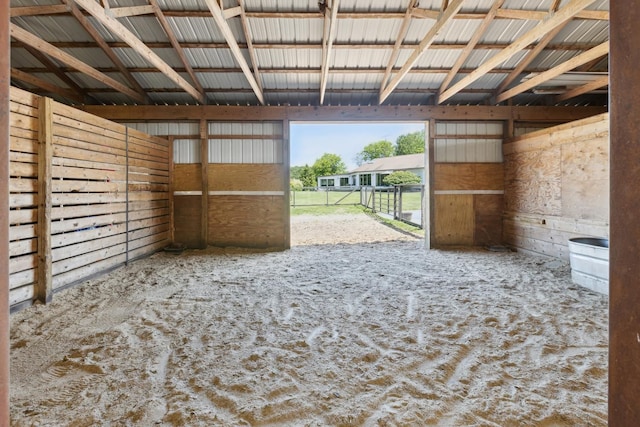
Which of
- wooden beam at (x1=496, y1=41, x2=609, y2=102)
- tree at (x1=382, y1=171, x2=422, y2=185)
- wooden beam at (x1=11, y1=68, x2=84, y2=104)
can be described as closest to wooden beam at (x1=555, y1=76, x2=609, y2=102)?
wooden beam at (x1=496, y1=41, x2=609, y2=102)

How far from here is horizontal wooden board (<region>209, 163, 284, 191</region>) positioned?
254 inches

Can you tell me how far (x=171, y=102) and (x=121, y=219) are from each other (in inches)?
118

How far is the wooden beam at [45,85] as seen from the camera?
515 centimetres

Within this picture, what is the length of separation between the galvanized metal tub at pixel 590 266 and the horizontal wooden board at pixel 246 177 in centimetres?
488

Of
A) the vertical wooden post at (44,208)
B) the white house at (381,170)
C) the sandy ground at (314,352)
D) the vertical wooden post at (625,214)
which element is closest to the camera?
the vertical wooden post at (625,214)

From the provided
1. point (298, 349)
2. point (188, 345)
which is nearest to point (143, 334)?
point (188, 345)

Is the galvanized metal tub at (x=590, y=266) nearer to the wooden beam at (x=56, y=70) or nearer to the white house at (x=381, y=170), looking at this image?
the wooden beam at (x=56, y=70)

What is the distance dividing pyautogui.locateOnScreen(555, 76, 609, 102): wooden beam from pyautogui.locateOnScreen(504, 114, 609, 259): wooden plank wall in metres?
1.02

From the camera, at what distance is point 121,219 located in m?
4.77

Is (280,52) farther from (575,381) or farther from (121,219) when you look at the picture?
(575,381)

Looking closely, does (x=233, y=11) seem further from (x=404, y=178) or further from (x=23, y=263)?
(x=404, y=178)

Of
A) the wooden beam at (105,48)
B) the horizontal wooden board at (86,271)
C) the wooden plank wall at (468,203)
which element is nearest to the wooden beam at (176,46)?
the wooden beam at (105,48)

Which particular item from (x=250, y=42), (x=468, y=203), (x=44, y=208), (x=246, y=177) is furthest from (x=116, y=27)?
(x=468, y=203)

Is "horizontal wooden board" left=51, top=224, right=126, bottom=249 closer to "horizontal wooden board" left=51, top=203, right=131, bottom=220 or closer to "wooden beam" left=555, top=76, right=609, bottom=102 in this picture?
"horizontal wooden board" left=51, top=203, right=131, bottom=220
